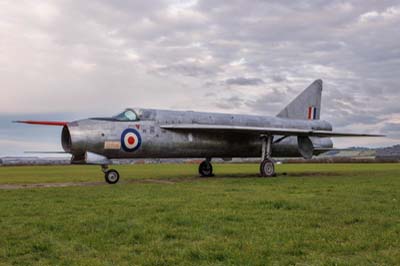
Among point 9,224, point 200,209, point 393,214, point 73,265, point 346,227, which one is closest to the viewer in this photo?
point 73,265

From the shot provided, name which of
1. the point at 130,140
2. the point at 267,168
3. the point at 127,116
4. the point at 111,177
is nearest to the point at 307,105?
the point at 267,168

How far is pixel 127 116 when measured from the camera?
709 inches

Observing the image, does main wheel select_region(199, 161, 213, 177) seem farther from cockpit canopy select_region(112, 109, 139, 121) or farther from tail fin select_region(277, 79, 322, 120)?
cockpit canopy select_region(112, 109, 139, 121)

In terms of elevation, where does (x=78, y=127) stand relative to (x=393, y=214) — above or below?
above

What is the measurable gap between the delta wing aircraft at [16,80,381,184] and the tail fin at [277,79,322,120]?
2.1 inches

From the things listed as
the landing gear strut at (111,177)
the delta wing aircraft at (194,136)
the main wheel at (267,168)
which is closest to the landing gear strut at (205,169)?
the delta wing aircraft at (194,136)

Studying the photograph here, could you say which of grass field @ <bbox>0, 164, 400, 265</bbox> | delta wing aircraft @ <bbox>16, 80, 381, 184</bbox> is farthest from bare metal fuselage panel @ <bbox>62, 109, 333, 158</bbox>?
grass field @ <bbox>0, 164, 400, 265</bbox>

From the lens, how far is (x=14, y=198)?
11.2 meters

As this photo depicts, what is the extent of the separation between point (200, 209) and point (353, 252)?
370 centimetres

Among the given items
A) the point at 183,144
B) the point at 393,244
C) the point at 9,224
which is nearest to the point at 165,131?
the point at 183,144

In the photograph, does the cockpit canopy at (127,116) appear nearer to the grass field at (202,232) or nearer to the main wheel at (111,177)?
the main wheel at (111,177)

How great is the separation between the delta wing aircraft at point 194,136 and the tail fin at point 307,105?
2.1 inches

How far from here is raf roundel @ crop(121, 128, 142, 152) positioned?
57.0ft

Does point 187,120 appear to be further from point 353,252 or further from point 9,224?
point 353,252
